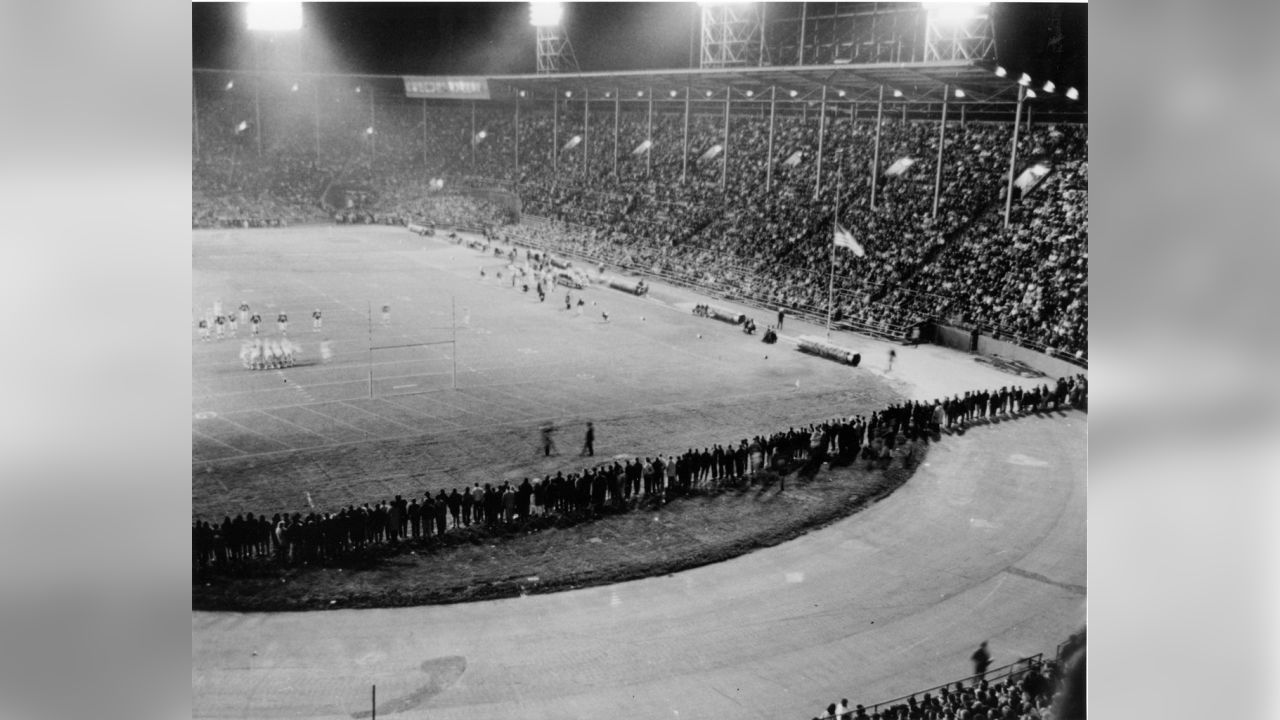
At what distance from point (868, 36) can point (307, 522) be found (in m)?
10.4

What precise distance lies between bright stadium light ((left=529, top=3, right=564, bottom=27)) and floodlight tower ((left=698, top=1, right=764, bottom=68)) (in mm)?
2206

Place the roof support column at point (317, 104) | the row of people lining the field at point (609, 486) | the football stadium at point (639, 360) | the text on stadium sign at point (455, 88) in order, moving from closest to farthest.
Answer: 1. the football stadium at point (639, 360)
2. the row of people lining the field at point (609, 486)
3. the roof support column at point (317, 104)
4. the text on stadium sign at point (455, 88)

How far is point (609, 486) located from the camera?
1571 centimetres

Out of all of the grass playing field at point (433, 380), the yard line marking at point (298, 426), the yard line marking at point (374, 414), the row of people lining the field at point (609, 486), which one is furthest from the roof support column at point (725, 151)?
the yard line marking at point (298, 426)

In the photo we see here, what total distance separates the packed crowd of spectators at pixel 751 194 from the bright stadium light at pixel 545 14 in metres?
1.89

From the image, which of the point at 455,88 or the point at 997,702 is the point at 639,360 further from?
the point at 997,702

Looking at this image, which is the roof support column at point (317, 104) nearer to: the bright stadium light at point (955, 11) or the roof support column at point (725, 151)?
the roof support column at point (725, 151)

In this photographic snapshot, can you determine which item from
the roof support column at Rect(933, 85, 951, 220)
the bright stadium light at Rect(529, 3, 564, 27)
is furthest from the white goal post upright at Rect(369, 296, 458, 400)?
the roof support column at Rect(933, 85, 951, 220)

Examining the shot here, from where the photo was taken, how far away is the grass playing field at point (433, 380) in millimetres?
15148

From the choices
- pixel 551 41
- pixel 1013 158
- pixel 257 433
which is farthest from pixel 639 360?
pixel 1013 158
